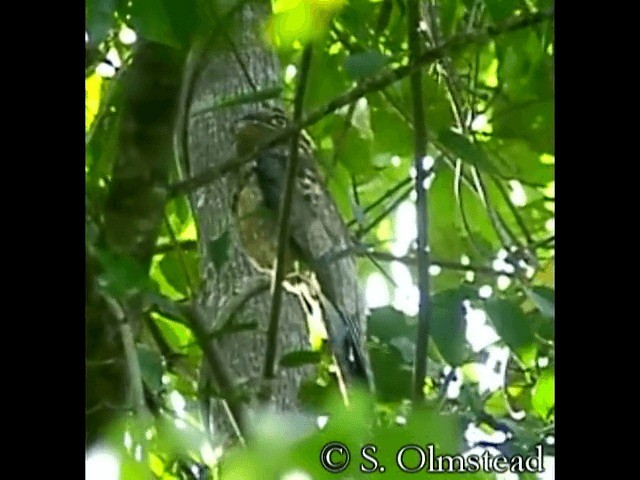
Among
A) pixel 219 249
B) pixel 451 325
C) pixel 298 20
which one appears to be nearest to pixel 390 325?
pixel 451 325

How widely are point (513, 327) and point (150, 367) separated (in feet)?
0.98

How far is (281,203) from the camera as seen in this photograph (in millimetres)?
912

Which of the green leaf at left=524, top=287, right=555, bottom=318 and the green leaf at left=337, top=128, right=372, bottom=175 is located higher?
the green leaf at left=337, top=128, right=372, bottom=175

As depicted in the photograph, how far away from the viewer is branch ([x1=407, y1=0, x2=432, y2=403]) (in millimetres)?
851

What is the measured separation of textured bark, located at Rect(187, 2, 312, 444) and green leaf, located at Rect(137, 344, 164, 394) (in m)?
0.05

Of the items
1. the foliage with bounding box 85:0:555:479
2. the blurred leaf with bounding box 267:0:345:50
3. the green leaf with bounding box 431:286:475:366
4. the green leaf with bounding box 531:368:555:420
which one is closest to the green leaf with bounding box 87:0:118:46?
the foliage with bounding box 85:0:555:479

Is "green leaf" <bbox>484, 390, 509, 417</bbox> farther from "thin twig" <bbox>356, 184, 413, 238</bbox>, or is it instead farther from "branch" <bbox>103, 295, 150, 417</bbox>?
"branch" <bbox>103, 295, 150, 417</bbox>

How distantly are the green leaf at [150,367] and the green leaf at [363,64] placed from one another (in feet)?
0.92

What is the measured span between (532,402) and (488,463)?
61 millimetres

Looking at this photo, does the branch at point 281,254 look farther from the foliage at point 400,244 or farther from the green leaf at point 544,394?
the green leaf at point 544,394
